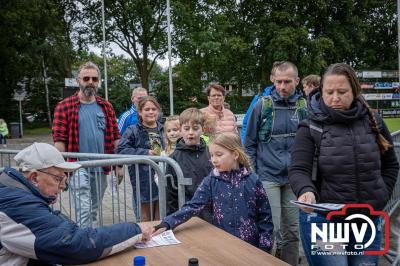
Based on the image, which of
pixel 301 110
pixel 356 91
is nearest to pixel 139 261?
pixel 356 91

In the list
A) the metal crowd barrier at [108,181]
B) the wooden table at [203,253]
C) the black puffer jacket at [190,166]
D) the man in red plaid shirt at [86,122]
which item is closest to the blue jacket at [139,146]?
the metal crowd barrier at [108,181]

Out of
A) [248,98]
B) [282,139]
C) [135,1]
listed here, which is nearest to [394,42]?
[248,98]

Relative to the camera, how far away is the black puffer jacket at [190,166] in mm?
4023

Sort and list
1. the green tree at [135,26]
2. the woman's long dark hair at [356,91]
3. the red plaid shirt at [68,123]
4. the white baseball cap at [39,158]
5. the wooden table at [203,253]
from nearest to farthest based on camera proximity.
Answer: the wooden table at [203,253]
the white baseball cap at [39,158]
the woman's long dark hair at [356,91]
the red plaid shirt at [68,123]
the green tree at [135,26]

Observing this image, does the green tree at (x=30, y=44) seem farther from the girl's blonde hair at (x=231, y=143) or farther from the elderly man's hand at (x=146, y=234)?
the elderly man's hand at (x=146, y=234)

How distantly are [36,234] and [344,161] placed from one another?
1686 millimetres

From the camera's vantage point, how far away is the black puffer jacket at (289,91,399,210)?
8.45 feet

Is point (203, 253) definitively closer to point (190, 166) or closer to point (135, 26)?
point (190, 166)

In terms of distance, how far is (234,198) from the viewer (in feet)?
10.6

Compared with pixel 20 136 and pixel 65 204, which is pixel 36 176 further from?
pixel 20 136

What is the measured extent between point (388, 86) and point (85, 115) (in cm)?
3290

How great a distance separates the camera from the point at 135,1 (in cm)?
3309

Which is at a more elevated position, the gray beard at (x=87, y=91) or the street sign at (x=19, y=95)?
the street sign at (x=19, y=95)

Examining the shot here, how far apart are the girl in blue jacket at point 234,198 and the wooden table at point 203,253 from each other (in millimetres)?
503
